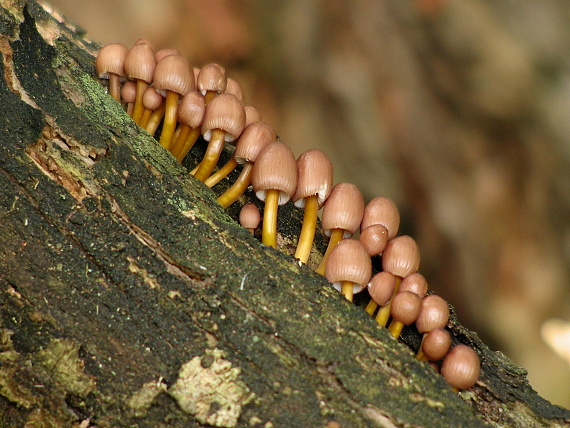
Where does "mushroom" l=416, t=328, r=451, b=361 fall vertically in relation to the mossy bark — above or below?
above

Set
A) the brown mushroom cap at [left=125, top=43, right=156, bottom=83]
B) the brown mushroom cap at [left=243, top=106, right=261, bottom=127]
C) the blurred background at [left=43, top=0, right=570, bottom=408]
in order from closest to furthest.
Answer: the brown mushroom cap at [left=125, top=43, right=156, bottom=83] < the brown mushroom cap at [left=243, top=106, right=261, bottom=127] < the blurred background at [left=43, top=0, right=570, bottom=408]

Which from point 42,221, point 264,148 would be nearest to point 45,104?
point 42,221

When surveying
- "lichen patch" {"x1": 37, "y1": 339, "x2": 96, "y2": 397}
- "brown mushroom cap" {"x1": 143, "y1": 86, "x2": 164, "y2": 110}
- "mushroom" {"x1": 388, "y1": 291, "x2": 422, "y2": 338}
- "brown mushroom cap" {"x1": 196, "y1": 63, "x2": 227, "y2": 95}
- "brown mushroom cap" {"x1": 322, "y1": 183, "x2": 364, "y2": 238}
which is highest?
"brown mushroom cap" {"x1": 196, "y1": 63, "x2": 227, "y2": 95}

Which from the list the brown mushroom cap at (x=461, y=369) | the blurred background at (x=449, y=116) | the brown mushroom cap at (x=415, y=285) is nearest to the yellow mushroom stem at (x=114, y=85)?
the brown mushroom cap at (x=415, y=285)

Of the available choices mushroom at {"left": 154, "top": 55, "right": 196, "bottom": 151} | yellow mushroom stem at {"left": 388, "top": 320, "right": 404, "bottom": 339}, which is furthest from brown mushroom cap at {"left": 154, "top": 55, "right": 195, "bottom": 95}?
yellow mushroom stem at {"left": 388, "top": 320, "right": 404, "bottom": 339}

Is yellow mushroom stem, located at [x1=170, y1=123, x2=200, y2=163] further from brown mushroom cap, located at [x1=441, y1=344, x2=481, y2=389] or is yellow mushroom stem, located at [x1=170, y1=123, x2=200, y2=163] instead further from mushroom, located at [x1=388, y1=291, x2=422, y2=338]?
brown mushroom cap, located at [x1=441, y1=344, x2=481, y2=389]

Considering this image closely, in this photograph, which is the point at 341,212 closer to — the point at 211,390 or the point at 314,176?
the point at 314,176

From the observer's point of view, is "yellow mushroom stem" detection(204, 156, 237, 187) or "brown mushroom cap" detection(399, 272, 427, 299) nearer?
"brown mushroom cap" detection(399, 272, 427, 299)
